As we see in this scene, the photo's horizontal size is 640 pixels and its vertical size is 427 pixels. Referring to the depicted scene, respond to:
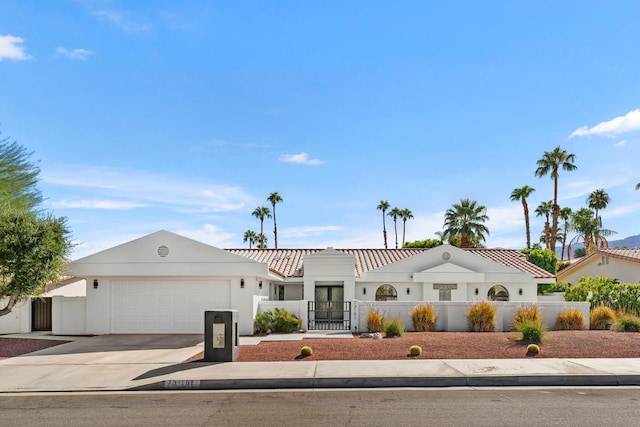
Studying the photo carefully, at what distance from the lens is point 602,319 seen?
2330 cm

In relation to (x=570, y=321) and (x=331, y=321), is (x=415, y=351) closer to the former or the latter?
(x=331, y=321)

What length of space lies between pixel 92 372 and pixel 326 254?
1541 centimetres

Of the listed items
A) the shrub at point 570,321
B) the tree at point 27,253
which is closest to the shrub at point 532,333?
the shrub at point 570,321

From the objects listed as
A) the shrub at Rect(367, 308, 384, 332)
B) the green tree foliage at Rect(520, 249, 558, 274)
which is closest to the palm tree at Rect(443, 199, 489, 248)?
the green tree foliage at Rect(520, 249, 558, 274)

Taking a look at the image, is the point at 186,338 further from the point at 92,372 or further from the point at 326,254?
the point at 326,254

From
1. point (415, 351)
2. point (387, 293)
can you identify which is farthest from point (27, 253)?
point (387, 293)

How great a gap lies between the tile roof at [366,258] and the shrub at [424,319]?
6.70 metres

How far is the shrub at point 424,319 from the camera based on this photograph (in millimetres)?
22859

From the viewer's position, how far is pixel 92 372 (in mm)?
14609

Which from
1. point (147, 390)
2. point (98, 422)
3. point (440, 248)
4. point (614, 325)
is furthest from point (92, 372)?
point (440, 248)

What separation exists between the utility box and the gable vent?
25.4 ft

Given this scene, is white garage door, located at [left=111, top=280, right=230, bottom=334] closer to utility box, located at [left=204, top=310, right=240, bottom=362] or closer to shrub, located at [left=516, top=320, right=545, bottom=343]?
utility box, located at [left=204, top=310, right=240, bottom=362]

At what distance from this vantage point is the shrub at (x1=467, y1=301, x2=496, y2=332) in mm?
22469

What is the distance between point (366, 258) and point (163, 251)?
14520mm
